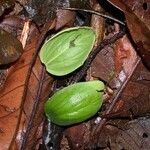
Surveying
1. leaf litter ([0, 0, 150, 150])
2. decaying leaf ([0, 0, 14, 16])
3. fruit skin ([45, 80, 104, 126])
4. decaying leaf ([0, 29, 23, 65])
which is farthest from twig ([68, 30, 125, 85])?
decaying leaf ([0, 0, 14, 16])

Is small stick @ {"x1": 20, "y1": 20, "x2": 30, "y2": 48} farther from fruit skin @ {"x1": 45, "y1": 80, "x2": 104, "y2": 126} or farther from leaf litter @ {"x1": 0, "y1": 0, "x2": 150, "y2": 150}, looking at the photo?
fruit skin @ {"x1": 45, "y1": 80, "x2": 104, "y2": 126}

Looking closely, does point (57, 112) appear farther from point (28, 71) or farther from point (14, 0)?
point (14, 0)

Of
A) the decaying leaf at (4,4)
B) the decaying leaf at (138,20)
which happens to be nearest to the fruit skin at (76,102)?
the decaying leaf at (138,20)

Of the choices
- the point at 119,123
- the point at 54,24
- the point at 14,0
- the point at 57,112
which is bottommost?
the point at 119,123

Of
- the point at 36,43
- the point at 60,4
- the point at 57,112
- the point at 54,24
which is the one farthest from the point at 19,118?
the point at 60,4

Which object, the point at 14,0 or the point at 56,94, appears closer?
the point at 56,94

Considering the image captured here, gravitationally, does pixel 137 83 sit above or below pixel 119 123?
above
